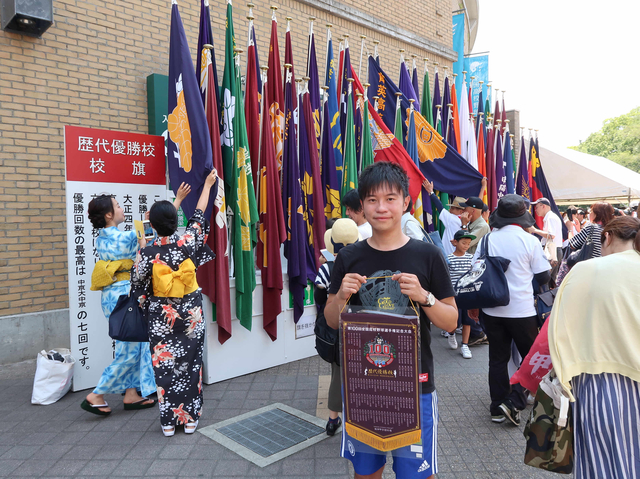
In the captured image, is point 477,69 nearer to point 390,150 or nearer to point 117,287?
point 390,150

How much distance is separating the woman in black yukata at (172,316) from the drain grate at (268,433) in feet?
1.02

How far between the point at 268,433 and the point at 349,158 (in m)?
3.99

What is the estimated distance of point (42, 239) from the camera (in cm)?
567

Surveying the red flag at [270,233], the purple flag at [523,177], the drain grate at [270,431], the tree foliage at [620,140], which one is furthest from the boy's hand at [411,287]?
the tree foliage at [620,140]

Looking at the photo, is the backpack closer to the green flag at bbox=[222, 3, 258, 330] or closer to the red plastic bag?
the red plastic bag

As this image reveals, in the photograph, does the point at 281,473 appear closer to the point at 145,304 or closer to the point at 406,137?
the point at 145,304

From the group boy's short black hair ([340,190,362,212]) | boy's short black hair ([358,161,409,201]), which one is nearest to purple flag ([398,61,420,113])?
boy's short black hair ([340,190,362,212])

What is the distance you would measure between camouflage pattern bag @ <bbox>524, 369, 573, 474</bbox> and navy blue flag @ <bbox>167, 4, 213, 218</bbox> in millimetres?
3549

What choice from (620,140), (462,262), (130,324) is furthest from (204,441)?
(620,140)

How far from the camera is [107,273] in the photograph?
13.6ft

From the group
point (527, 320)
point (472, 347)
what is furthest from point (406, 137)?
point (527, 320)

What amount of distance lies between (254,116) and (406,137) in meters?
3.17

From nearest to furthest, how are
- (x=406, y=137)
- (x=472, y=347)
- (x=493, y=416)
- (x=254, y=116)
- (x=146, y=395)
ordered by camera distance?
(x=493, y=416) → (x=146, y=395) → (x=254, y=116) → (x=472, y=347) → (x=406, y=137)

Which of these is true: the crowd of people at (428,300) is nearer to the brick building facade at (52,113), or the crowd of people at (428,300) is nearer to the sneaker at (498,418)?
the sneaker at (498,418)
